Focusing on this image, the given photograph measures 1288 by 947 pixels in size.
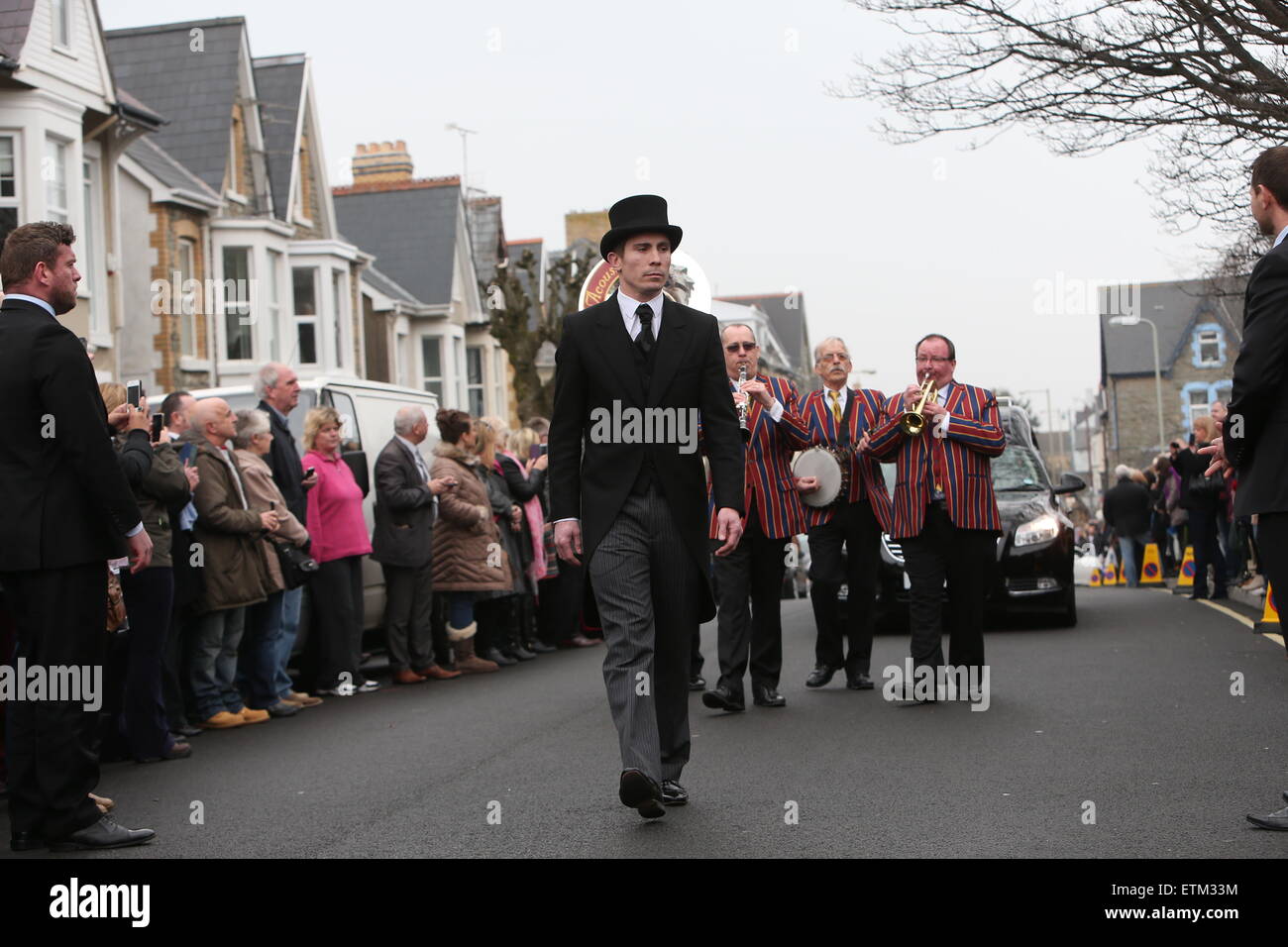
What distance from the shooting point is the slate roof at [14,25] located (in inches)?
886

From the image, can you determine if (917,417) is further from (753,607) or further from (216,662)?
(216,662)

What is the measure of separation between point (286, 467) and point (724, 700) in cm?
382

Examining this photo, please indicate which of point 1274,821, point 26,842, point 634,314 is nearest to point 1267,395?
point 1274,821

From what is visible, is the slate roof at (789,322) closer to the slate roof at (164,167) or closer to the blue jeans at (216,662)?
the slate roof at (164,167)

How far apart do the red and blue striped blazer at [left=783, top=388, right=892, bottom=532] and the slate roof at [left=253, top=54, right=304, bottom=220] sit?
86.2ft

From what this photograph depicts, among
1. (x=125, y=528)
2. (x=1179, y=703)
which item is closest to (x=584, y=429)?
(x=125, y=528)

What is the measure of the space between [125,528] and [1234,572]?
18121 mm

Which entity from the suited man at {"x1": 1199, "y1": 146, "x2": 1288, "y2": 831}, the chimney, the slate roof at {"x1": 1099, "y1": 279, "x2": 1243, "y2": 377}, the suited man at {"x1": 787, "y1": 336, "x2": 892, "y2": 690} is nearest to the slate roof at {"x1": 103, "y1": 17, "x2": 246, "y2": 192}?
the chimney

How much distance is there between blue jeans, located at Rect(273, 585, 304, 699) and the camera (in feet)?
36.0

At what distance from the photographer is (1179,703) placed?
9.00 meters

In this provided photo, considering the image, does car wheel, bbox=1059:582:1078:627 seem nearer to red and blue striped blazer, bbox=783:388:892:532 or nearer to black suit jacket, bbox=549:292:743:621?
red and blue striped blazer, bbox=783:388:892:532

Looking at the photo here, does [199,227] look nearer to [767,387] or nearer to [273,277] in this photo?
[273,277]

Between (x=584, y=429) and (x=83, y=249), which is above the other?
(x=83, y=249)

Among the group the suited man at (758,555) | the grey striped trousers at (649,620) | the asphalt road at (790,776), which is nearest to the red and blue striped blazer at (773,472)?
the suited man at (758,555)
